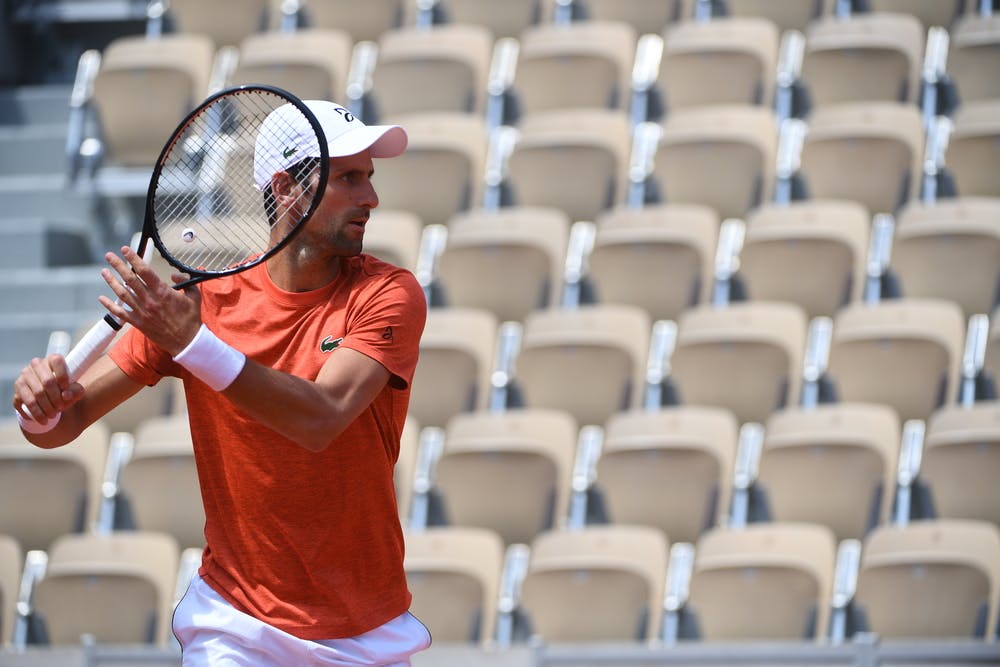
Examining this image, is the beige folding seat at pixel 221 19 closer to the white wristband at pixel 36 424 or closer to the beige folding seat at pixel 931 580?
the beige folding seat at pixel 931 580

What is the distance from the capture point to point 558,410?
569 centimetres

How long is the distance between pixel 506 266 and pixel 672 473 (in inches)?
50.9

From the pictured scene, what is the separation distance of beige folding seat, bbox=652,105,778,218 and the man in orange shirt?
13.4 feet

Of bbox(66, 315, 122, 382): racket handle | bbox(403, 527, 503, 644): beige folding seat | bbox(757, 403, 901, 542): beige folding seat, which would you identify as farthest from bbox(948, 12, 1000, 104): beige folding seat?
bbox(66, 315, 122, 382): racket handle

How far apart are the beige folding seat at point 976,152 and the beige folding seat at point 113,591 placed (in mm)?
3469

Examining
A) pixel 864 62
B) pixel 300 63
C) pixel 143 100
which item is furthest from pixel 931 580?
pixel 143 100

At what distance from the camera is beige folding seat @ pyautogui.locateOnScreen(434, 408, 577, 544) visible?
5215mm

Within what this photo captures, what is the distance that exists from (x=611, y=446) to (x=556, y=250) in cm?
115

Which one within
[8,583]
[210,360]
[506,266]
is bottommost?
[8,583]

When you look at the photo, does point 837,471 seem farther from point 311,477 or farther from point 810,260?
point 311,477

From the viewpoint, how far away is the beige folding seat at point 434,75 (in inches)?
281

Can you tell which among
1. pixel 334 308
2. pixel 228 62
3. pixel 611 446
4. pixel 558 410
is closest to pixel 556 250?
pixel 558 410

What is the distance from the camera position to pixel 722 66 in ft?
22.4

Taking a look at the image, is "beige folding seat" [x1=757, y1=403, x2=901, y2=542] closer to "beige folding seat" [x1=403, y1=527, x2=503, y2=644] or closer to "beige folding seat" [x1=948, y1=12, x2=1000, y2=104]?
"beige folding seat" [x1=403, y1=527, x2=503, y2=644]
